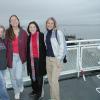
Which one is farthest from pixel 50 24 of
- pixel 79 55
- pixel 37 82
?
pixel 79 55

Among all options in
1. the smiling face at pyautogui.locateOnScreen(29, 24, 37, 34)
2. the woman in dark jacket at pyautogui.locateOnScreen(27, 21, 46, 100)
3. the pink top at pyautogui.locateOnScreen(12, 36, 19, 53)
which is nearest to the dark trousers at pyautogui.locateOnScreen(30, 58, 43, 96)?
the woman in dark jacket at pyautogui.locateOnScreen(27, 21, 46, 100)

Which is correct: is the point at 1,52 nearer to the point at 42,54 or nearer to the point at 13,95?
the point at 42,54

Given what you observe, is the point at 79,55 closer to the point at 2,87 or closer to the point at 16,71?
the point at 16,71

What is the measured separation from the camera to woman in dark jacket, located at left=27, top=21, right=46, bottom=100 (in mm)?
5035

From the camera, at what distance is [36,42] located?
5.04 m

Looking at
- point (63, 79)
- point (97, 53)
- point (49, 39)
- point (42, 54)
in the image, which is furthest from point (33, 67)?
point (97, 53)

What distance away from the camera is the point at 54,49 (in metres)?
4.86

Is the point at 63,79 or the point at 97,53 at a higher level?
the point at 97,53

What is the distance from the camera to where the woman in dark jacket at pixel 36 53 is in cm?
504

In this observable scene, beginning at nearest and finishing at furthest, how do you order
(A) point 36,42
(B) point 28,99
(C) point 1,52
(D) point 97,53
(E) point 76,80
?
1. (C) point 1,52
2. (A) point 36,42
3. (B) point 28,99
4. (E) point 76,80
5. (D) point 97,53

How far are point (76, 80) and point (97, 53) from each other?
96cm

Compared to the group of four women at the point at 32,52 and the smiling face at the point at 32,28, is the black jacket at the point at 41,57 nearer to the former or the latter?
the group of four women at the point at 32,52

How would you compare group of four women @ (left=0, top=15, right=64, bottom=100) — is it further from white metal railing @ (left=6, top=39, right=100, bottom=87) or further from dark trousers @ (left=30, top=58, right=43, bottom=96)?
white metal railing @ (left=6, top=39, right=100, bottom=87)

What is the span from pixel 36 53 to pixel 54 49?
1.34 feet
